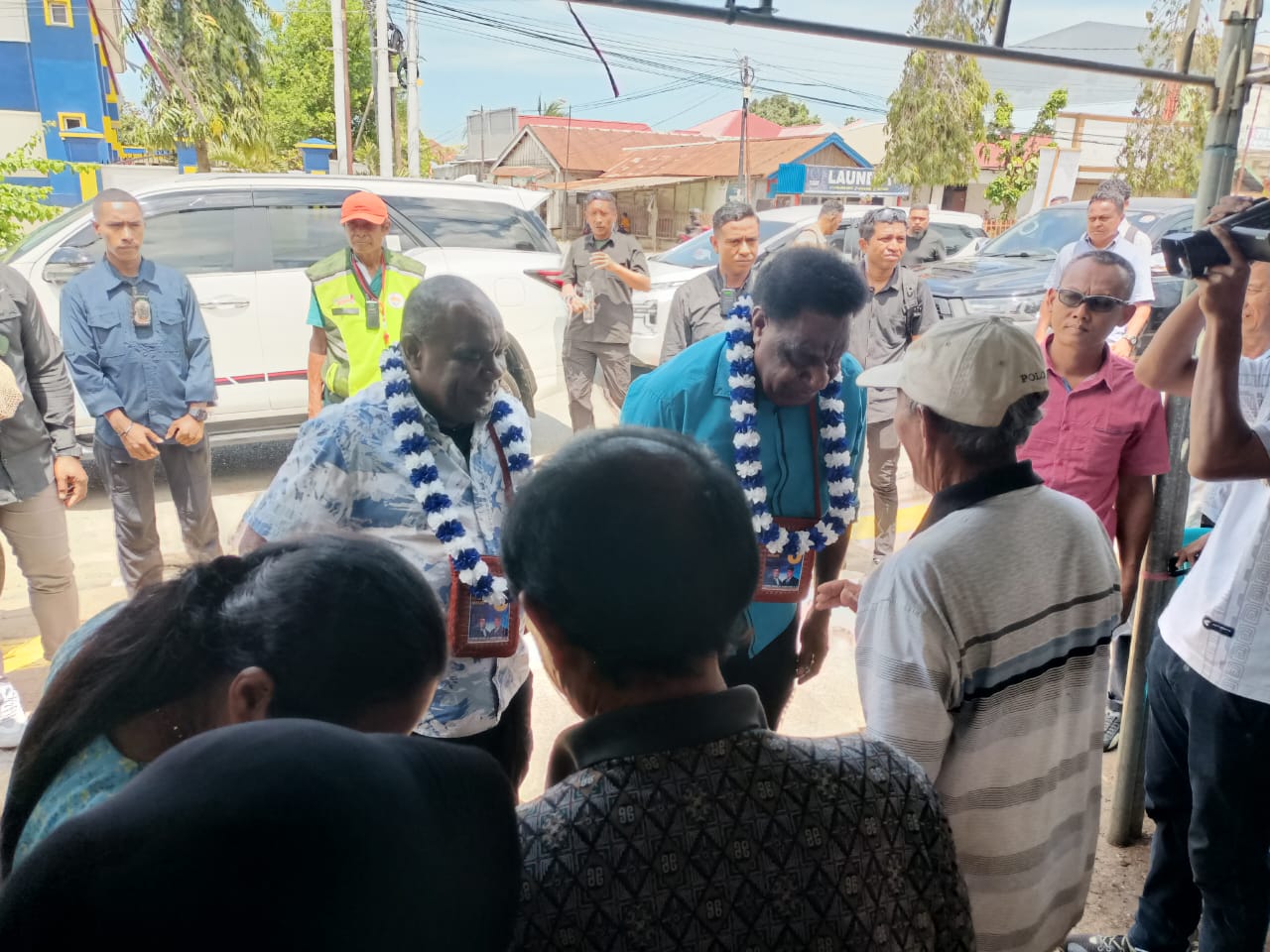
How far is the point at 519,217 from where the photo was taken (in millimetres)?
7246

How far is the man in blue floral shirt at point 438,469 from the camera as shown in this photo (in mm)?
2107

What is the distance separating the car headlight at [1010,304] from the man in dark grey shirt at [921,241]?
2.54 feet

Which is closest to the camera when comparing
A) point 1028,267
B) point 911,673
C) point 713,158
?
point 911,673

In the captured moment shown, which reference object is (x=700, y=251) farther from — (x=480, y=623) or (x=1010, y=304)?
(x=480, y=623)

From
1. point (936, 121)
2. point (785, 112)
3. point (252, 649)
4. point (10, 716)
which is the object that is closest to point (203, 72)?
point (936, 121)

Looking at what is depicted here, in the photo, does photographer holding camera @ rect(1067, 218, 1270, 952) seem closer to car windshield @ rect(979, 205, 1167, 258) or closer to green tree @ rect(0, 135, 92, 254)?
green tree @ rect(0, 135, 92, 254)

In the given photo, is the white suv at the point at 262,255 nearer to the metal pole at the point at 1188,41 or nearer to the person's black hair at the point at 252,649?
the metal pole at the point at 1188,41

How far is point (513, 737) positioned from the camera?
8.06ft

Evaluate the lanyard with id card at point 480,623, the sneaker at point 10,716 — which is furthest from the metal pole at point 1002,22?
the sneaker at point 10,716

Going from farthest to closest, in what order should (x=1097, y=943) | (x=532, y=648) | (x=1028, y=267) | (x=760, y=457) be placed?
(x=1028, y=267)
(x=532, y=648)
(x=760, y=457)
(x=1097, y=943)

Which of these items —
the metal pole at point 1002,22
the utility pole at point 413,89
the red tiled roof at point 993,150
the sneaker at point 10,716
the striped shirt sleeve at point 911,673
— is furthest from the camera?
the red tiled roof at point 993,150

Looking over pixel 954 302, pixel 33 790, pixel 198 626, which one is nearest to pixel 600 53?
pixel 198 626

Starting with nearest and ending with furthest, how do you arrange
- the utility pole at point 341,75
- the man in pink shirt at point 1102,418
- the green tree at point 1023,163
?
the man in pink shirt at point 1102,418, the utility pole at point 341,75, the green tree at point 1023,163

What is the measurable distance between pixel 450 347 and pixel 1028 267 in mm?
8690
